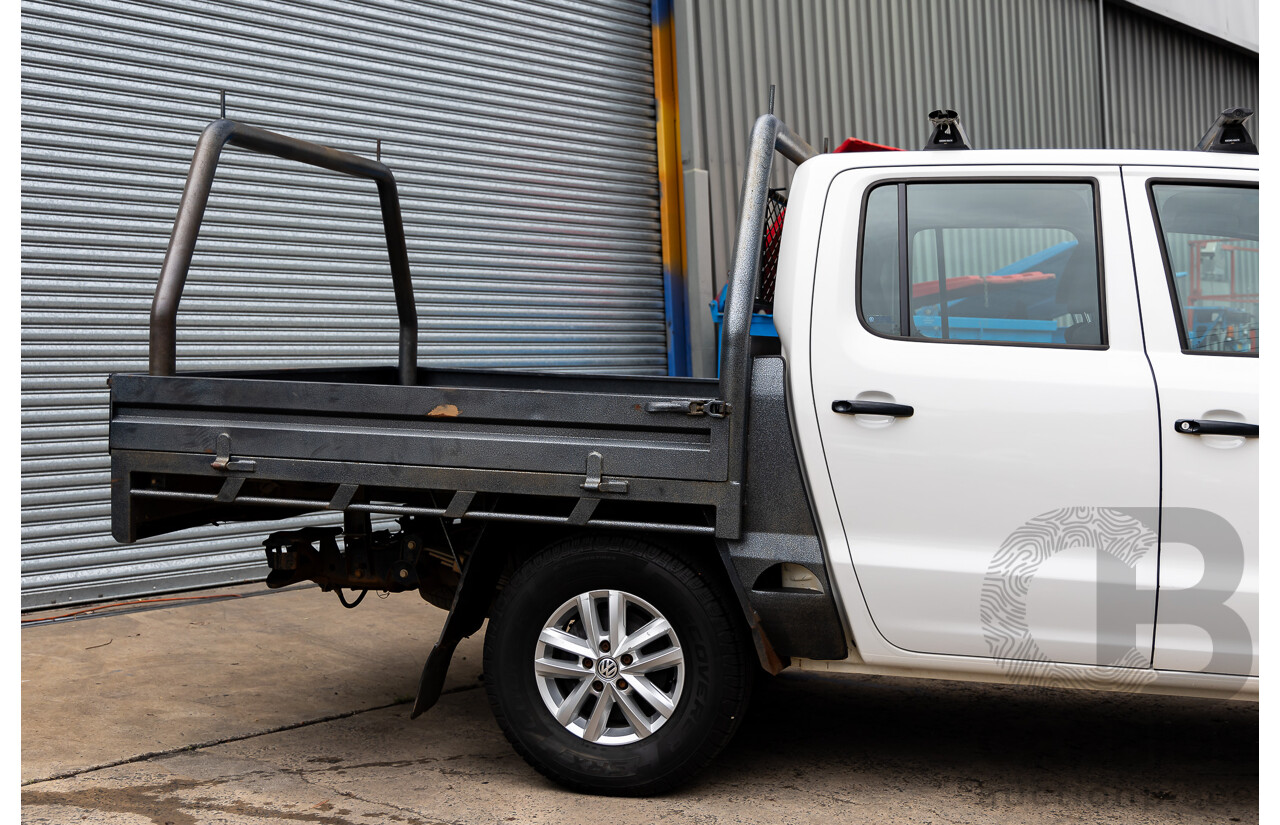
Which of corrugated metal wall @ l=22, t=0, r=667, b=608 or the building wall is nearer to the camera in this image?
corrugated metal wall @ l=22, t=0, r=667, b=608

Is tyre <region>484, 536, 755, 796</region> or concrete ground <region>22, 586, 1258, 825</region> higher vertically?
tyre <region>484, 536, 755, 796</region>

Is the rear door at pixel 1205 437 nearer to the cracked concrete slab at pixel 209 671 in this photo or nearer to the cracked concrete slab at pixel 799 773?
the cracked concrete slab at pixel 799 773

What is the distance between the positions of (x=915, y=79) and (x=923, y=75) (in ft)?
0.50

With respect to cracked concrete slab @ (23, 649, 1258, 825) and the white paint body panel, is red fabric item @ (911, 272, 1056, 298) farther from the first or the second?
cracked concrete slab @ (23, 649, 1258, 825)

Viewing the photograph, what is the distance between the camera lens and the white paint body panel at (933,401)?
3.46 meters

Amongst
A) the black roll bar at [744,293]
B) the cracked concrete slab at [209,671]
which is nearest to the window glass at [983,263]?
the black roll bar at [744,293]

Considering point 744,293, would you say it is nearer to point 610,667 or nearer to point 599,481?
point 599,481

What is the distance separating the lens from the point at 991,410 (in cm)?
350

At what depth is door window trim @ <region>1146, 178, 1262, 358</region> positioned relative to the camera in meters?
3.47

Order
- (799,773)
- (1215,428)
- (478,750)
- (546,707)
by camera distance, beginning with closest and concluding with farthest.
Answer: (1215,428) < (546,707) < (799,773) < (478,750)

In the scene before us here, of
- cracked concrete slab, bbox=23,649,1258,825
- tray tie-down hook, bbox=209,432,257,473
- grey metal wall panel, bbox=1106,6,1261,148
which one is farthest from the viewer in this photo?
grey metal wall panel, bbox=1106,6,1261,148

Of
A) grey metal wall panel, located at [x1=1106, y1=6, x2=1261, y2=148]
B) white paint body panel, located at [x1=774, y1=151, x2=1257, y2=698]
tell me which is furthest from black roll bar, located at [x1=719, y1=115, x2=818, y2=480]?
grey metal wall panel, located at [x1=1106, y1=6, x2=1261, y2=148]

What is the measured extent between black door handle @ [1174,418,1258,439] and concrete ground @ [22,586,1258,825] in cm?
125

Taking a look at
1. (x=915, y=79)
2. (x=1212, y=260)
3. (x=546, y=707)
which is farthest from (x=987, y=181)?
(x=915, y=79)
